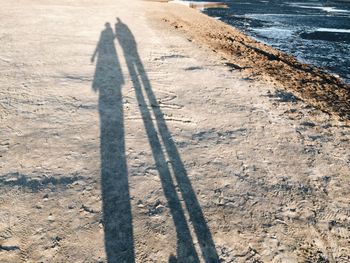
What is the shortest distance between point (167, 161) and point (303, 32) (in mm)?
19645

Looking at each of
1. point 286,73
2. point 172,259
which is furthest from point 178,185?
point 286,73

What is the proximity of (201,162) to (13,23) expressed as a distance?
1280cm

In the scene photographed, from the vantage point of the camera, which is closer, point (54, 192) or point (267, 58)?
point (54, 192)

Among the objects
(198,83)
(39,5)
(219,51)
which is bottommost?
(198,83)

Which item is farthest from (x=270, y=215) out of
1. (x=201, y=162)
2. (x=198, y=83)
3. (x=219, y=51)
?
(x=219, y=51)

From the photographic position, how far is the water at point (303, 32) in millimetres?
14602

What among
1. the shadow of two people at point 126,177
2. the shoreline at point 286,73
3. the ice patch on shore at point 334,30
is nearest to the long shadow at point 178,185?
the shadow of two people at point 126,177

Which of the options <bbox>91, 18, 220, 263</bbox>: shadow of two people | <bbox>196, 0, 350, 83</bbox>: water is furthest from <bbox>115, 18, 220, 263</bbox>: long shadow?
<bbox>196, 0, 350, 83</bbox>: water

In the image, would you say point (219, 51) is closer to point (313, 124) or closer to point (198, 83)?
point (198, 83)

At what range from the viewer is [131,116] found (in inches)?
265

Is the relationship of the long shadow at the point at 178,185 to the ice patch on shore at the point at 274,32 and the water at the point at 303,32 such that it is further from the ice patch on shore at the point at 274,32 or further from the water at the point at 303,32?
the ice patch on shore at the point at 274,32

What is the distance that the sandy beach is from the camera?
394 centimetres

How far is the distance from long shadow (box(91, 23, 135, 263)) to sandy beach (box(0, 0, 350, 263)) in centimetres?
2

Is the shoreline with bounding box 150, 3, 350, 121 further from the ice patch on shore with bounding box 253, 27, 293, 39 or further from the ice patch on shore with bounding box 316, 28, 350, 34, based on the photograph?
the ice patch on shore with bounding box 316, 28, 350, 34
